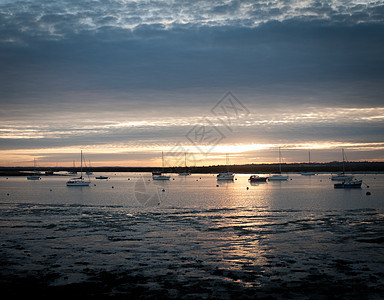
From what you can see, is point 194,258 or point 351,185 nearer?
point 194,258

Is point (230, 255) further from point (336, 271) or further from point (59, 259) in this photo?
point (59, 259)

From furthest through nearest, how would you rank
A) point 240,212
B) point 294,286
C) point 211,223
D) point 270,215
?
point 240,212
point 270,215
point 211,223
point 294,286

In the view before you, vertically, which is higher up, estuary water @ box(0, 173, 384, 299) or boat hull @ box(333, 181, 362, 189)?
estuary water @ box(0, 173, 384, 299)

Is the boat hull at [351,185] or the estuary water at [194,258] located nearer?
the estuary water at [194,258]

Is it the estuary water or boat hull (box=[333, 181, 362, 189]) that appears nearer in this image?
the estuary water

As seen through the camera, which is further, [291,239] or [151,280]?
[291,239]

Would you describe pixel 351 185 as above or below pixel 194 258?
below

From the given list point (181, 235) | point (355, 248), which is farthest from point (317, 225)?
point (181, 235)

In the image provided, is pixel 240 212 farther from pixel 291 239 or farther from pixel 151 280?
pixel 151 280

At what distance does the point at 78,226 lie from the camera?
34375mm

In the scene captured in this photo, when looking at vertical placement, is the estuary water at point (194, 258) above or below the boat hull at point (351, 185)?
above

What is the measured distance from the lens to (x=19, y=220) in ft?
125

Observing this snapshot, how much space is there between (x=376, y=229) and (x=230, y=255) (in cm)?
1461

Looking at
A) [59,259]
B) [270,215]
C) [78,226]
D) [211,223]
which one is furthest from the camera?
[270,215]
